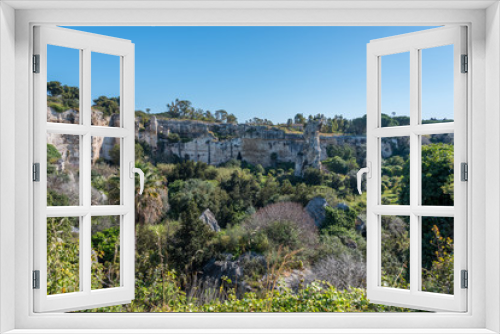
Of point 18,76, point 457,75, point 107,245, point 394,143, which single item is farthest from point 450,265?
point 18,76

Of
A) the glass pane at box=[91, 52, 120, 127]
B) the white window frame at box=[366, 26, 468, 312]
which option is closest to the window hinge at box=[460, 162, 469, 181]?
the white window frame at box=[366, 26, 468, 312]

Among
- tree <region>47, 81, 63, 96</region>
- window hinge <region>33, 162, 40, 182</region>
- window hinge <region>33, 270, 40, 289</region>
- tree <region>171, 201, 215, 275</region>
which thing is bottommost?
tree <region>171, 201, 215, 275</region>

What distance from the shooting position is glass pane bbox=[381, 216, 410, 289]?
12.8 ft

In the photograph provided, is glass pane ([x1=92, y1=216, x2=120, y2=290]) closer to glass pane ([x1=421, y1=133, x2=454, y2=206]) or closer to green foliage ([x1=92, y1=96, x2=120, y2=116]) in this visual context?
green foliage ([x1=92, y1=96, x2=120, y2=116])

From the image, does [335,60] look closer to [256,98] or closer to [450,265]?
[256,98]

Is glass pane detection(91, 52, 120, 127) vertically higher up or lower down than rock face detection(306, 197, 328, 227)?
higher up

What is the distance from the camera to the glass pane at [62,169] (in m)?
2.85

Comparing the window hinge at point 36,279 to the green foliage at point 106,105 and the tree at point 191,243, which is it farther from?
the tree at point 191,243

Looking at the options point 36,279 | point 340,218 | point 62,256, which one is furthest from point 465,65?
point 340,218

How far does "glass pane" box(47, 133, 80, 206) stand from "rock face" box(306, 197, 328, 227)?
3194 mm

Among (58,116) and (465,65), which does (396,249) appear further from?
(58,116)

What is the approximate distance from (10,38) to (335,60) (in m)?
4.09

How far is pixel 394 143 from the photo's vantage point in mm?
4406

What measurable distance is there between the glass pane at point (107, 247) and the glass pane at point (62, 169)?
2.01ft
